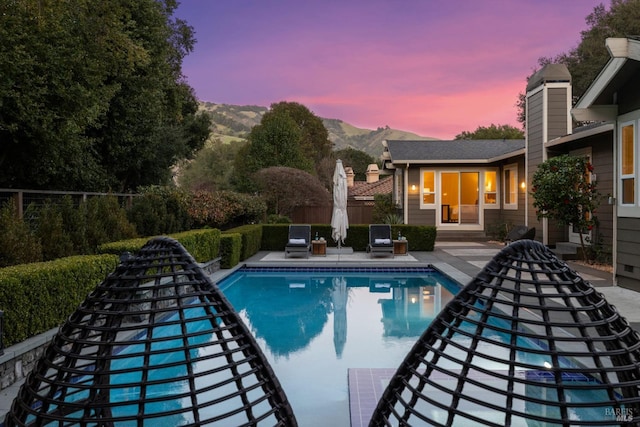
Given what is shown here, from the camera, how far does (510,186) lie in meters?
18.5

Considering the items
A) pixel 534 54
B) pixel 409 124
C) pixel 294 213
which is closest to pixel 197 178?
pixel 409 124

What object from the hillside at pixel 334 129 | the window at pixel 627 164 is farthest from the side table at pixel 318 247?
the hillside at pixel 334 129

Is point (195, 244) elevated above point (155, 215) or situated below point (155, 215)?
below

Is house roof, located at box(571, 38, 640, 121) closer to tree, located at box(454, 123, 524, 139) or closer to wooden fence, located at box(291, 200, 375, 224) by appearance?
wooden fence, located at box(291, 200, 375, 224)

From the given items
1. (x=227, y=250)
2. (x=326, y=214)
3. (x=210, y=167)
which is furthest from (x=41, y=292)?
(x=210, y=167)

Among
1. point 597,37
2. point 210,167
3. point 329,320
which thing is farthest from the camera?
point 210,167

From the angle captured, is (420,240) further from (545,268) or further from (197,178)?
(197,178)

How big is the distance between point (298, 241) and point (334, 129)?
253 feet

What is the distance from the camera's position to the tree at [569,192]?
11.6m

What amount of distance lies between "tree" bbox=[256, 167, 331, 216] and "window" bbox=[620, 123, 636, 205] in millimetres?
15344

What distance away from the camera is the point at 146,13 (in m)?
15.6

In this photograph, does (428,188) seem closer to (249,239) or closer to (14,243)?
(249,239)

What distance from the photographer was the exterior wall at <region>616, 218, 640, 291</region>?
854 centimetres

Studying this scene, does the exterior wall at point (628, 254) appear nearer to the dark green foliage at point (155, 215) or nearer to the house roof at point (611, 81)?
the house roof at point (611, 81)
